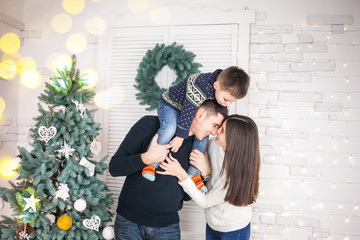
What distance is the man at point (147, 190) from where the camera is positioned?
1524 millimetres

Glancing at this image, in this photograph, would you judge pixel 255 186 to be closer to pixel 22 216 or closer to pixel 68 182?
pixel 68 182

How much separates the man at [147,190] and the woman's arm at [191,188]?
49 millimetres

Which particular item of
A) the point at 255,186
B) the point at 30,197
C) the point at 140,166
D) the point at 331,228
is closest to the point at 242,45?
the point at 255,186

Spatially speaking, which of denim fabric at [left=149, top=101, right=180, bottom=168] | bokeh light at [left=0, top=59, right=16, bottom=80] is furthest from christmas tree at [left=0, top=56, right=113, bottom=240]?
bokeh light at [left=0, top=59, right=16, bottom=80]

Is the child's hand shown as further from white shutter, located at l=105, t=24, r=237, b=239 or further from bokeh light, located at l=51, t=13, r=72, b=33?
bokeh light, located at l=51, t=13, r=72, b=33

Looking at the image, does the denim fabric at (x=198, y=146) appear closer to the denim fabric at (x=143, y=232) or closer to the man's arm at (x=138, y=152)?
the man's arm at (x=138, y=152)

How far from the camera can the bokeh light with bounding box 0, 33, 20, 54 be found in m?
2.50

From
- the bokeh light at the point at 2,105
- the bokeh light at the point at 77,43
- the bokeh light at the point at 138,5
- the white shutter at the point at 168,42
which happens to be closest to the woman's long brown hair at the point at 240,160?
the white shutter at the point at 168,42

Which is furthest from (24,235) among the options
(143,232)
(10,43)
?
(10,43)

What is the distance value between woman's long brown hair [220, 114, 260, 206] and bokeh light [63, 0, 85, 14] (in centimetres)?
208

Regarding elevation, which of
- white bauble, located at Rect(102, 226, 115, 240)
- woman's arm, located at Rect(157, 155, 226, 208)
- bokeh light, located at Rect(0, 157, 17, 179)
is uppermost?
woman's arm, located at Rect(157, 155, 226, 208)

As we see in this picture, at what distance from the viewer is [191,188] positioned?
157 centimetres

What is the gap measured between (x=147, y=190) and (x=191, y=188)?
27 cm

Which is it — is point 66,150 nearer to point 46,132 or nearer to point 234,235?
point 46,132
